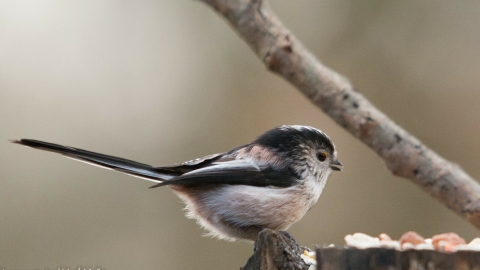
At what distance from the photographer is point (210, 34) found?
6.39m

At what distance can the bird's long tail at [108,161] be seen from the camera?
2.46 metres

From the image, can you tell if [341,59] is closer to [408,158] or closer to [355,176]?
[355,176]

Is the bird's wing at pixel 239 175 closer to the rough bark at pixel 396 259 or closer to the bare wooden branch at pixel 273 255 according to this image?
the bare wooden branch at pixel 273 255

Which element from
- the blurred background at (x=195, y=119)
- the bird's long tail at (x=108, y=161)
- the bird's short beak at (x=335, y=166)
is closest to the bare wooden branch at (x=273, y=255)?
the bird's long tail at (x=108, y=161)

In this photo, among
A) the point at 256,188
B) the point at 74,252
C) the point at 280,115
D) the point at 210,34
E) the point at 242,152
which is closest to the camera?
the point at 256,188

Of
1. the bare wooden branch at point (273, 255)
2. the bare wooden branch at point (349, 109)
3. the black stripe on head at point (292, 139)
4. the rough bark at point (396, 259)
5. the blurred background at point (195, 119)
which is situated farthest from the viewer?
the blurred background at point (195, 119)

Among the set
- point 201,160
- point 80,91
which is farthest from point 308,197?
point 80,91

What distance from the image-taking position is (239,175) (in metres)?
2.70

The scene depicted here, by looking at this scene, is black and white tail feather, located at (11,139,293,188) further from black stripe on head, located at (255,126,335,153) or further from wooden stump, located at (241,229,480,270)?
wooden stump, located at (241,229,480,270)

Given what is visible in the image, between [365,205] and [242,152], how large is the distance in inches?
111

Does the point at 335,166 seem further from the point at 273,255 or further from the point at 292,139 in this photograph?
the point at 273,255

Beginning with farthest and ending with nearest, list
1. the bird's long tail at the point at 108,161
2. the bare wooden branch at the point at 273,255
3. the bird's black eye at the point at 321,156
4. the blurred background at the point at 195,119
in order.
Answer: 1. the blurred background at the point at 195,119
2. the bird's black eye at the point at 321,156
3. the bird's long tail at the point at 108,161
4. the bare wooden branch at the point at 273,255

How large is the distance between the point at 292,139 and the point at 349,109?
622 mm

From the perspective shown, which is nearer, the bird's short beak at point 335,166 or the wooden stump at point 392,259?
the wooden stump at point 392,259
